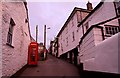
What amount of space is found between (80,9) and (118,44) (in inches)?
572

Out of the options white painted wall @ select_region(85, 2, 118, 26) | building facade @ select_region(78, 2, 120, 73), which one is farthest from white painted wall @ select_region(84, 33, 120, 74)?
white painted wall @ select_region(85, 2, 118, 26)

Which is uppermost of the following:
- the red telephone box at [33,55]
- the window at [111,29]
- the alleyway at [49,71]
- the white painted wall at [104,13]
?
the white painted wall at [104,13]

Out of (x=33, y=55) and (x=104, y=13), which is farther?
(x=33, y=55)

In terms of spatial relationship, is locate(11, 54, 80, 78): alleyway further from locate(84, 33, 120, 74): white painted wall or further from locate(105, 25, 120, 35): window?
locate(84, 33, 120, 74): white painted wall

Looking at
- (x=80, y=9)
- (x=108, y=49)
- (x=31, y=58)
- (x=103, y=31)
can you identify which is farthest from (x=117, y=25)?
(x=80, y=9)

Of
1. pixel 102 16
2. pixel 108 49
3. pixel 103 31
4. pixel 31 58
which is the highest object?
pixel 102 16

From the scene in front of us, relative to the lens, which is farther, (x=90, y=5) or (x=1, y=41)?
(x=90, y=5)

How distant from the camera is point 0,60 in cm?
471

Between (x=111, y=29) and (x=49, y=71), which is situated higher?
(x=111, y=29)

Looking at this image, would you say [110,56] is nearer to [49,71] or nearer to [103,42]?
[103,42]

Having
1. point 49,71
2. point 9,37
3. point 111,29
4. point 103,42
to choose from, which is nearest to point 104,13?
point 111,29

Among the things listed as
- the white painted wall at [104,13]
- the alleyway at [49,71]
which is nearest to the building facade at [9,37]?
the alleyway at [49,71]

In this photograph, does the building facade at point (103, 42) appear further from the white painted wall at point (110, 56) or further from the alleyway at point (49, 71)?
the alleyway at point (49, 71)

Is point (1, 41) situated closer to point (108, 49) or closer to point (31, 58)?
point (108, 49)
